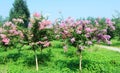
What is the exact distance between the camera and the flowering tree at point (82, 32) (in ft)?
52.7

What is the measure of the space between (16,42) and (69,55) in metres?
3.88

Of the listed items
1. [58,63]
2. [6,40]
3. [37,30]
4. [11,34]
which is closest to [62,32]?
[37,30]

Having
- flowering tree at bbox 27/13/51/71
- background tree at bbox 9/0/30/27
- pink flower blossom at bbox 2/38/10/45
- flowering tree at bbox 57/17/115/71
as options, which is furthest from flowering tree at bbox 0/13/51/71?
background tree at bbox 9/0/30/27

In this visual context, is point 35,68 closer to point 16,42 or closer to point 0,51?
point 16,42

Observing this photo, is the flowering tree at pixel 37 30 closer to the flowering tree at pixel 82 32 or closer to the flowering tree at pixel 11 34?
the flowering tree at pixel 11 34

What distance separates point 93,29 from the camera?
16.1 metres

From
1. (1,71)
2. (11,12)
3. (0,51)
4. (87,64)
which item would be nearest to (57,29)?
(87,64)

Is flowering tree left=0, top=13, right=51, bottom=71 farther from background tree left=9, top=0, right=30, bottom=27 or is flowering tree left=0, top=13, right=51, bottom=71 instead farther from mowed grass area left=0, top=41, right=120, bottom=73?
background tree left=9, top=0, right=30, bottom=27

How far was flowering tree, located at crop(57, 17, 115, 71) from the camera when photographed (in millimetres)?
16062

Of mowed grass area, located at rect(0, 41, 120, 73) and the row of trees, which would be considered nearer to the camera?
the row of trees

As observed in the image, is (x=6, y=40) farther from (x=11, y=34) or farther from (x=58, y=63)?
(x=58, y=63)

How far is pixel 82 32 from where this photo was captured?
1614cm

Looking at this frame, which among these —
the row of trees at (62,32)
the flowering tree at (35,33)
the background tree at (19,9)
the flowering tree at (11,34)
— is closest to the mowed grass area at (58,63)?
the row of trees at (62,32)

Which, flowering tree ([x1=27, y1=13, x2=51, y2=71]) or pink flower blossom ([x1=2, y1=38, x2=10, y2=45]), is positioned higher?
flowering tree ([x1=27, y1=13, x2=51, y2=71])
